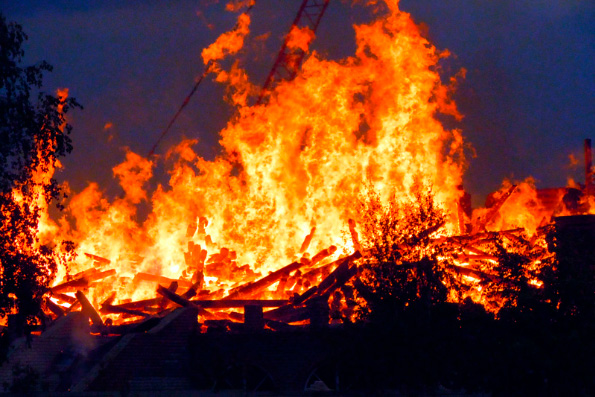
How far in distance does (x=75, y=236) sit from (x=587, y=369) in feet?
80.1

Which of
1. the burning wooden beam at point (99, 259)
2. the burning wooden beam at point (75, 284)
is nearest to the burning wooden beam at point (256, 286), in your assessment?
the burning wooden beam at point (75, 284)

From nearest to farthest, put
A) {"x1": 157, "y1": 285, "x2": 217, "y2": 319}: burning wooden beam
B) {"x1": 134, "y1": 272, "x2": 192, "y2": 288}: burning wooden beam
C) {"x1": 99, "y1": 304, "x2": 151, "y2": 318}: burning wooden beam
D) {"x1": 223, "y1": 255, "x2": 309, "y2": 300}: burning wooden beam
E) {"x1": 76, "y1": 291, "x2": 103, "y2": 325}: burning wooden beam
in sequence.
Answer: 1. {"x1": 157, "y1": 285, "x2": 217, "y2": 319}: burning wooden beam
2. {"x1": 76, "y1": 291, "x2": 103, "y2": 325}: burning wooden beam
3. {"x1": 99, "y1": 304, "x2": 151, "y2": 318}: burning wooden beam
4. {"x1": 223, "y1": 255, "x2": 309, "y2": 300}: burning wooden beam
5. {"x1": 134, "y1": 272, "x2": 192, "y2": 288}: burning wooden beam

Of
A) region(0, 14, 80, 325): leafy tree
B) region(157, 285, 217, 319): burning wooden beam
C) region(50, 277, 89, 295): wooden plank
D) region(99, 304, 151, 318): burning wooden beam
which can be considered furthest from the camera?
region(50, 277, 89, 295): wooden plank

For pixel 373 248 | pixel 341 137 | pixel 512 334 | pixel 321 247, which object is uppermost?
pixel 341 137

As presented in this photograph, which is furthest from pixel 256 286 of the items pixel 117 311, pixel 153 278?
pixel 153 278

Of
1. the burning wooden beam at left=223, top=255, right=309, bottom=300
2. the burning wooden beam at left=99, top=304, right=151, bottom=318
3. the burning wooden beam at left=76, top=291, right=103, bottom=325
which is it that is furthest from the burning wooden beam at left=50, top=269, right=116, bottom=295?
the burning wooden beam at left=223, top=255, right=309, bottom=300

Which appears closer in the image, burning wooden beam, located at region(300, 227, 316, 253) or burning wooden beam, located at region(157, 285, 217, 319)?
burning wooden beam, located at region(157, 285, 217, 319)

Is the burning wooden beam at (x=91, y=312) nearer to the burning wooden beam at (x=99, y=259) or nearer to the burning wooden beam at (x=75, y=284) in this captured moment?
the burning wooden beam at (x=75, y=284)

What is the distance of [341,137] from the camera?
104 feet

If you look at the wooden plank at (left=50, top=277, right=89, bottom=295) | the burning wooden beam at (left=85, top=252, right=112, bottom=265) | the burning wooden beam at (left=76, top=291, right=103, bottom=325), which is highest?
the burning wooden beam at (left=85, top=252, right=112, bottom=265)

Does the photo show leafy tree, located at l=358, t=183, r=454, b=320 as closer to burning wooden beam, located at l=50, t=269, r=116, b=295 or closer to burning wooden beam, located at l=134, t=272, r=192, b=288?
burning wooden beam, located at l=134, t=272, r=192, b=288

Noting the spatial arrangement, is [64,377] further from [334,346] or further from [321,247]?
[321,247]

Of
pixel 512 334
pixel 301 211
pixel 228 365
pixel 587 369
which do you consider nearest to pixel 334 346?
pixel 228 365

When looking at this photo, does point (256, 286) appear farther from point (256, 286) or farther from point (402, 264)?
point (402, 264)
